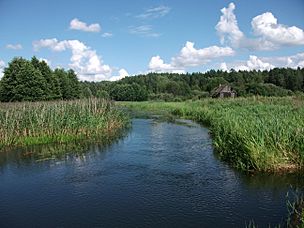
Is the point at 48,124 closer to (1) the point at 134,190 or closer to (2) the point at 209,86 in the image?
(1) the point at 134,190

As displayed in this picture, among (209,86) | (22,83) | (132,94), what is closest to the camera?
(22,83)

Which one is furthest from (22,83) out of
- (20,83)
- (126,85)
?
(126,85)

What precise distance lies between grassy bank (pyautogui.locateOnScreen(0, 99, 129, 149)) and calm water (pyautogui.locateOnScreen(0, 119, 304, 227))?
1651 mm

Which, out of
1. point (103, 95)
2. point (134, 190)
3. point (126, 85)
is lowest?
point (134, 190)

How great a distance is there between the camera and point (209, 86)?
97.1 metres

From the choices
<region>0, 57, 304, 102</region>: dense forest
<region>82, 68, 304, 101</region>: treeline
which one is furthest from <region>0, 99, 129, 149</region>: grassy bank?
<region>82, 68, 304, 101</region>: treeline

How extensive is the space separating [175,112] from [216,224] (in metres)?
32.4

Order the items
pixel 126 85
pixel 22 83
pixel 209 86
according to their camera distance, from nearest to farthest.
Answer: pixel 22 83
pixel 126 85
pixel 209 86

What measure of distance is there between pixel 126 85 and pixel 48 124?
71.1 m

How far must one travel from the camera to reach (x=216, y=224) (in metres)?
8.38

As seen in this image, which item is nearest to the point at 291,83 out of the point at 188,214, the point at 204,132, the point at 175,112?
the point at 175,112

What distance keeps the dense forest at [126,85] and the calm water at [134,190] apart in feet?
61.0

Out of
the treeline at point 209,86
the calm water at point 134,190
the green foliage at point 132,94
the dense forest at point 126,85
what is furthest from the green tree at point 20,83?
the green foliage at point 132,94

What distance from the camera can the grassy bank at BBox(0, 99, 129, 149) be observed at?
59.7 ft
